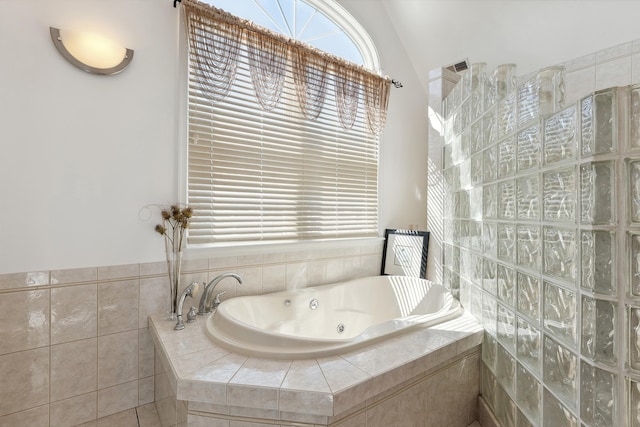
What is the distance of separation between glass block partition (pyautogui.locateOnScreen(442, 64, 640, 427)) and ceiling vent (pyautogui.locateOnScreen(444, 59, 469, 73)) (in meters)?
0.76

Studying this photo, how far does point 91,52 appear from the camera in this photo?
4.66 feet

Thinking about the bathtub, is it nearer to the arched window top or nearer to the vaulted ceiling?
the vaulted ceiling

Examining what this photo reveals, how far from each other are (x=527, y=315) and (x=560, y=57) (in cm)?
179

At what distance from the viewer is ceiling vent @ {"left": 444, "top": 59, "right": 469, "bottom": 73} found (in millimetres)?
2280

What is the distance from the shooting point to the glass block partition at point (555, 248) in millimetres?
767

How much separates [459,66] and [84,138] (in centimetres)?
263

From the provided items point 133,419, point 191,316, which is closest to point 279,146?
point 191,316

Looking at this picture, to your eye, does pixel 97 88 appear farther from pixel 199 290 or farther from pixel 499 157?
pixel 499 157

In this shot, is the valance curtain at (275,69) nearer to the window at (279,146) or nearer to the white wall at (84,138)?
the window at (279,146)

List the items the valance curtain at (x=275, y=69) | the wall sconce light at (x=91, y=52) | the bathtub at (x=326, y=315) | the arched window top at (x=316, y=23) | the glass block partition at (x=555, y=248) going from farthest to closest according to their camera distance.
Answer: the arched window top at (x=316, y=23) → the valance curtain at (x=275, y=69) → the wall sconce light at (x=91, y=52) → the bathtub at (x=326, y=315) → the glass block partition at (x=555, y=248)

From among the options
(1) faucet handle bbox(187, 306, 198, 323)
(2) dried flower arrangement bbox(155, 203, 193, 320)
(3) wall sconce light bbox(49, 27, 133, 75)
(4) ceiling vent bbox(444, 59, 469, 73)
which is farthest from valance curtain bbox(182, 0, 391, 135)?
(1) faucet handle bbox(187, 306, 198, 323)

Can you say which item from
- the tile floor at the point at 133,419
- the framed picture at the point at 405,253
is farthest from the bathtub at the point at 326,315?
the tile floor at the point at 133,419

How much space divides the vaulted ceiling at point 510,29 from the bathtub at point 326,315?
1.78 meters

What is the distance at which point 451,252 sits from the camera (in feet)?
6.67
